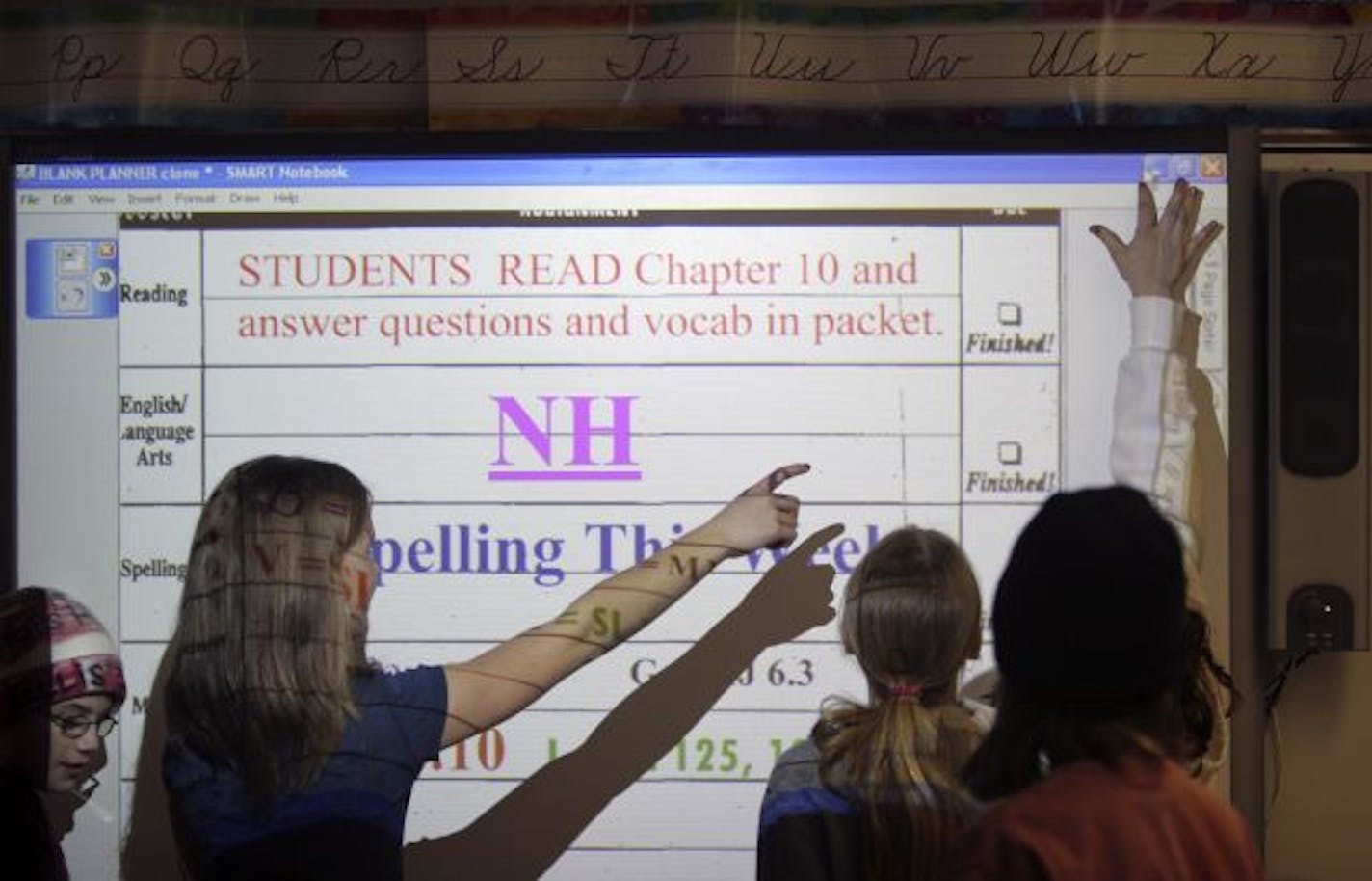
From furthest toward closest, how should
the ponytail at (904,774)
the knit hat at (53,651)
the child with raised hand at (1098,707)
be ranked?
the knit hat at (53,651)
the ponytail at (904,774)
the child with raised hand at (1098,707)

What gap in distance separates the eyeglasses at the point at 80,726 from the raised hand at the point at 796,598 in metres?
0.96

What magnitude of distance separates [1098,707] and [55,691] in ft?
5.32

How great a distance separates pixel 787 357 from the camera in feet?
8.70

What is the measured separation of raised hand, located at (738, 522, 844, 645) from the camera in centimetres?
264

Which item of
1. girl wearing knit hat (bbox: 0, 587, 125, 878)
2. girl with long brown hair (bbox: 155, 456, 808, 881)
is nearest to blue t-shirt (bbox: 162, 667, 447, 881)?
girl with long brown hair (bbox: 155, 456, 808, 881)

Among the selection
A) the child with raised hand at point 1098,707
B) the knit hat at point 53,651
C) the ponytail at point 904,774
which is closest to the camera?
the child with raised hand at point 1098,707

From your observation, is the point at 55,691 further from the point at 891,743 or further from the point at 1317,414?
the point at 1317,414

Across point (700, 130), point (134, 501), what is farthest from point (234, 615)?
point (700, 130)

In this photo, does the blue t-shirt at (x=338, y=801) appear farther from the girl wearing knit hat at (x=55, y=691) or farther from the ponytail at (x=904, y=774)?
the ponytail at (x=904, y=774)

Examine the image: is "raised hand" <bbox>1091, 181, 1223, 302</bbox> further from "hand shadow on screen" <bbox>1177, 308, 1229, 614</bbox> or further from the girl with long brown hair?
the girl with long brown hair

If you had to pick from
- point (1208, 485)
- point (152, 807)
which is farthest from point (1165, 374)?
point (152, 807)

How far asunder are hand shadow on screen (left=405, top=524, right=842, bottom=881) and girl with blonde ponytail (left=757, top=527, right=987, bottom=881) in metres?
0.08

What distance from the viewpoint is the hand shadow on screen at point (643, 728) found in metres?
2.64

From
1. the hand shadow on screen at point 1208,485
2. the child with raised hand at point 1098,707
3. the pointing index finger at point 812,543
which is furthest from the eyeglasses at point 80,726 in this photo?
the hand shadow on screen at point 1208,485
